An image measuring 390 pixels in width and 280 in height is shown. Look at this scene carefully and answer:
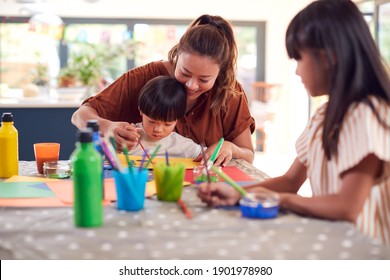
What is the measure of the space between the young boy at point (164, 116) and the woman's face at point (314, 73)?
72 cm

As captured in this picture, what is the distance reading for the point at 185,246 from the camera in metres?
1.02

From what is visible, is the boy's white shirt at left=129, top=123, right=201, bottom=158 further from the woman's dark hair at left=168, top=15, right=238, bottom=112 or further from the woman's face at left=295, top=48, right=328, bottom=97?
the woman's face at left=295, top=48, right=328, bottom=97

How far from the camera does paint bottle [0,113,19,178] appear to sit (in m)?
1.56

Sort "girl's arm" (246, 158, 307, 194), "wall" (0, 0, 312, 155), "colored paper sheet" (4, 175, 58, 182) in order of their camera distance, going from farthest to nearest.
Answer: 1. "wall" (0, 0, 312, 155)
2. "colored paper sheet" (4, 175, 58, 182)
3. "girl's arm" (246, 158, 307, 194)

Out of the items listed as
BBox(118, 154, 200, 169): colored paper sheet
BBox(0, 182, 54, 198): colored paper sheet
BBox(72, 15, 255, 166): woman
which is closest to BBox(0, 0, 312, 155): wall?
BBox(72, 15, 255, 166): woman

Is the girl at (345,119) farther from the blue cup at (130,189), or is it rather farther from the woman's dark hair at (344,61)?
the blue cup at (130,189)

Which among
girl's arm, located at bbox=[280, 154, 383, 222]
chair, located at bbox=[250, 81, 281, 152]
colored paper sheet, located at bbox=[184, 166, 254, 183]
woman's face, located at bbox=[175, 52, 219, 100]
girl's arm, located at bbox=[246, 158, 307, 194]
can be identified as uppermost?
woman's face, located at bbox=[175, 52, 219, 100]

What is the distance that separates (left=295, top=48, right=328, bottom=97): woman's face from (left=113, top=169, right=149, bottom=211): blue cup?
0.39 metres

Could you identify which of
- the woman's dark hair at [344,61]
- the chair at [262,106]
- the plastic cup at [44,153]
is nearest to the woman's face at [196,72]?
the plastic cup at [44,153]

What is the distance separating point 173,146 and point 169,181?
0.74 m

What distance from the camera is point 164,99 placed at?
185cm
